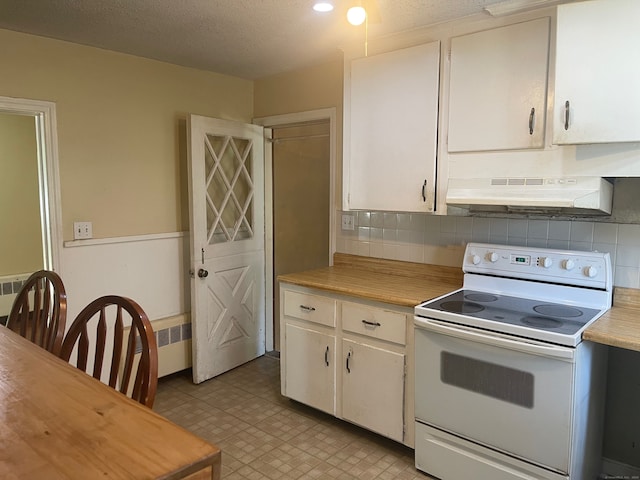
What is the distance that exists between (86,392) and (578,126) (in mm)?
1960

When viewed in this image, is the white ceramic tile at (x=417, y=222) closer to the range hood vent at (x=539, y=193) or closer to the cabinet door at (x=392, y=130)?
the cabinet door at (x=392, y=130)

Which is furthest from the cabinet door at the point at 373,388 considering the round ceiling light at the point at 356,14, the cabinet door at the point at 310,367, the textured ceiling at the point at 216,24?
the textured ceiling at the point at 216,24

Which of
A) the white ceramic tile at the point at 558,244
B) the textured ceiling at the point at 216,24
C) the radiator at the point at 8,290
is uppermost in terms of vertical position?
the textured ceiling at the point at 216,24

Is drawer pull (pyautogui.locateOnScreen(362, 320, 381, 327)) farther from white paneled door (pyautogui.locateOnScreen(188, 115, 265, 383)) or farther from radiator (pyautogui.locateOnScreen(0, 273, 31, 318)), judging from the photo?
radiator (pyautogui.locateOnScreen(0, 273, 31, 318))

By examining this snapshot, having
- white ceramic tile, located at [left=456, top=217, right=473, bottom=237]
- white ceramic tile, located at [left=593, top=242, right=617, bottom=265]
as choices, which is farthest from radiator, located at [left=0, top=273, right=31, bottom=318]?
white ceramic tile, located at [left=593, top=242, right=617, bottom=265]

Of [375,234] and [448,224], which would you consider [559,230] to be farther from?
[375,234]

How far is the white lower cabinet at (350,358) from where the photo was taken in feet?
7.78

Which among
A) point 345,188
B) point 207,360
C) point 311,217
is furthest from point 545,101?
point 207,360

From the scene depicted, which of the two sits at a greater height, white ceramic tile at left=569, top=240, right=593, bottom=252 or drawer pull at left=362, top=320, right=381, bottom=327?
white ceramic tile at left=569, top=240, right=593, bottom=252

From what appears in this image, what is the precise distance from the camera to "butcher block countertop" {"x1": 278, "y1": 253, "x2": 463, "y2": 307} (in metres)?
2.42

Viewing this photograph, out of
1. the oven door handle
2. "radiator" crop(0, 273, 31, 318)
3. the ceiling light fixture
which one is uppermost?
the ceiling light fixture

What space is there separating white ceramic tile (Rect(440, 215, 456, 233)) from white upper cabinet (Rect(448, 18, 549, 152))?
0.49 metres

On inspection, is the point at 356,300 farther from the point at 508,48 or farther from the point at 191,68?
the point at 191,68

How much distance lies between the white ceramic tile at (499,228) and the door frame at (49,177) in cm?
249
